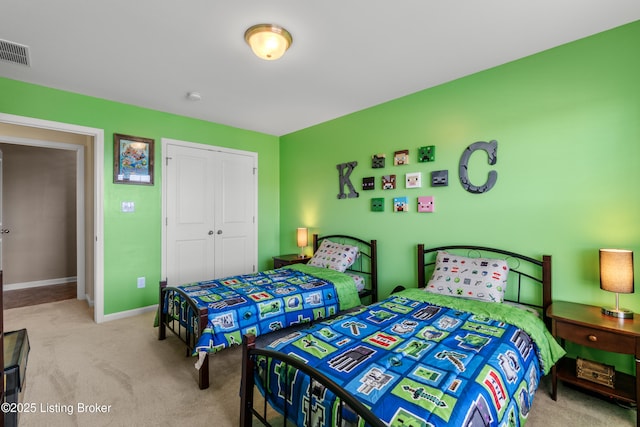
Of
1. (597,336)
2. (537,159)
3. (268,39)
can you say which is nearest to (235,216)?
(268,39)

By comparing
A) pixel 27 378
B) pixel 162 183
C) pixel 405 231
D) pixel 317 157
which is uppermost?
pixel 317 157

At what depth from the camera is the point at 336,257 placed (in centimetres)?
376

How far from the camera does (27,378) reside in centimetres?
236

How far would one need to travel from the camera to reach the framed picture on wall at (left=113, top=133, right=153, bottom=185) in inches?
144

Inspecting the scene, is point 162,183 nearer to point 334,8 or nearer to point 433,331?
point 334,8

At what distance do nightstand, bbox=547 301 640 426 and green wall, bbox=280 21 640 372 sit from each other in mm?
322

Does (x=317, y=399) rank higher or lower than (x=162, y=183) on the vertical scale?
lower

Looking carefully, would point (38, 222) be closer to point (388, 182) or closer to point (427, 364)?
point (388, 182)

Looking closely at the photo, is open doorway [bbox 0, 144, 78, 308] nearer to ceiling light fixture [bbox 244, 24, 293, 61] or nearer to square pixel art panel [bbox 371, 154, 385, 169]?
ceiling light fixture [bbox 244, 24, 293, 61]

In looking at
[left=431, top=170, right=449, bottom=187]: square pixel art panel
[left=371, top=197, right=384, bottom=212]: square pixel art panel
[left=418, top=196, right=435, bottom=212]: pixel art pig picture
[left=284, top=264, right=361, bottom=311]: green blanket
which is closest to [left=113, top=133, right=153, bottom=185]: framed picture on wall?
[left=284, top=264, right=361, bottom=311]: green blanket

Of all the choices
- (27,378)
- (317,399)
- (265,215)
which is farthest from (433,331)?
(265,215)

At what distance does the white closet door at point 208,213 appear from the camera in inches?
161

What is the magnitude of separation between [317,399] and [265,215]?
3.91m

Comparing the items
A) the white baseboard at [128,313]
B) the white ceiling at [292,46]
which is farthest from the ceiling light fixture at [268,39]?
the white baseboard at [128,313]
